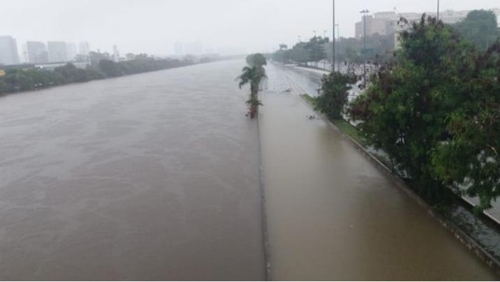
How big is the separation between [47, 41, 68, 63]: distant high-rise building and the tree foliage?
120870 millimetres

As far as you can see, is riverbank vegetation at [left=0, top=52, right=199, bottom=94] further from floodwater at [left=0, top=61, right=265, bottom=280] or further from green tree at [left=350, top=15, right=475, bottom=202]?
green tree at [left=350, top=15, right=475, bottom=202]

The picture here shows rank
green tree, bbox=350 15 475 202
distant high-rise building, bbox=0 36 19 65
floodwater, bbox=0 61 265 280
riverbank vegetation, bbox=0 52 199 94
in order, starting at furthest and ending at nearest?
1. distant high-rise building, bbox=0 36 19 65
2. riverbank vegetation, bbox=0 52 199 94
3. green tree, bbox=350 15 475 202
4. floodwater, bbox=0 61 265 280

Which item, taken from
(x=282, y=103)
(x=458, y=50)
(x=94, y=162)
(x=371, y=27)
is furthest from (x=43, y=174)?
(x=371, y=27)

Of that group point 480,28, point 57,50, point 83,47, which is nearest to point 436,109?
point 480,28

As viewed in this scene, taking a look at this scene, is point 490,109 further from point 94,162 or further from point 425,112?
point 94,162

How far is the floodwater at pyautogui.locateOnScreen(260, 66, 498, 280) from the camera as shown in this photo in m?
5.16

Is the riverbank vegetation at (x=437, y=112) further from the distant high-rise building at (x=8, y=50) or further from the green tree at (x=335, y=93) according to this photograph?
the distant high-rise building at (x=8, y=50)

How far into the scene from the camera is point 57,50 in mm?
123312

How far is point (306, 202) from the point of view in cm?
734

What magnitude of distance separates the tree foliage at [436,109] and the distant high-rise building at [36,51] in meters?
99.7

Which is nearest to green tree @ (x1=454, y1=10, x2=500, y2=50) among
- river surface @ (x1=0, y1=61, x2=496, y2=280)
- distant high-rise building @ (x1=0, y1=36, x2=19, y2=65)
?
river surface @ (x1=0, y1=61, x2=496, y2=280)

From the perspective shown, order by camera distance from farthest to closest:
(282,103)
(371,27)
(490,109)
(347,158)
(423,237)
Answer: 1. (371,27)
2. (282,103)
3. (347,158)
4. (423,237)
5. (490,109)

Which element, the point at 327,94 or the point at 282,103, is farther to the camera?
the point at 282,103

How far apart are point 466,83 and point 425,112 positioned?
860mm
